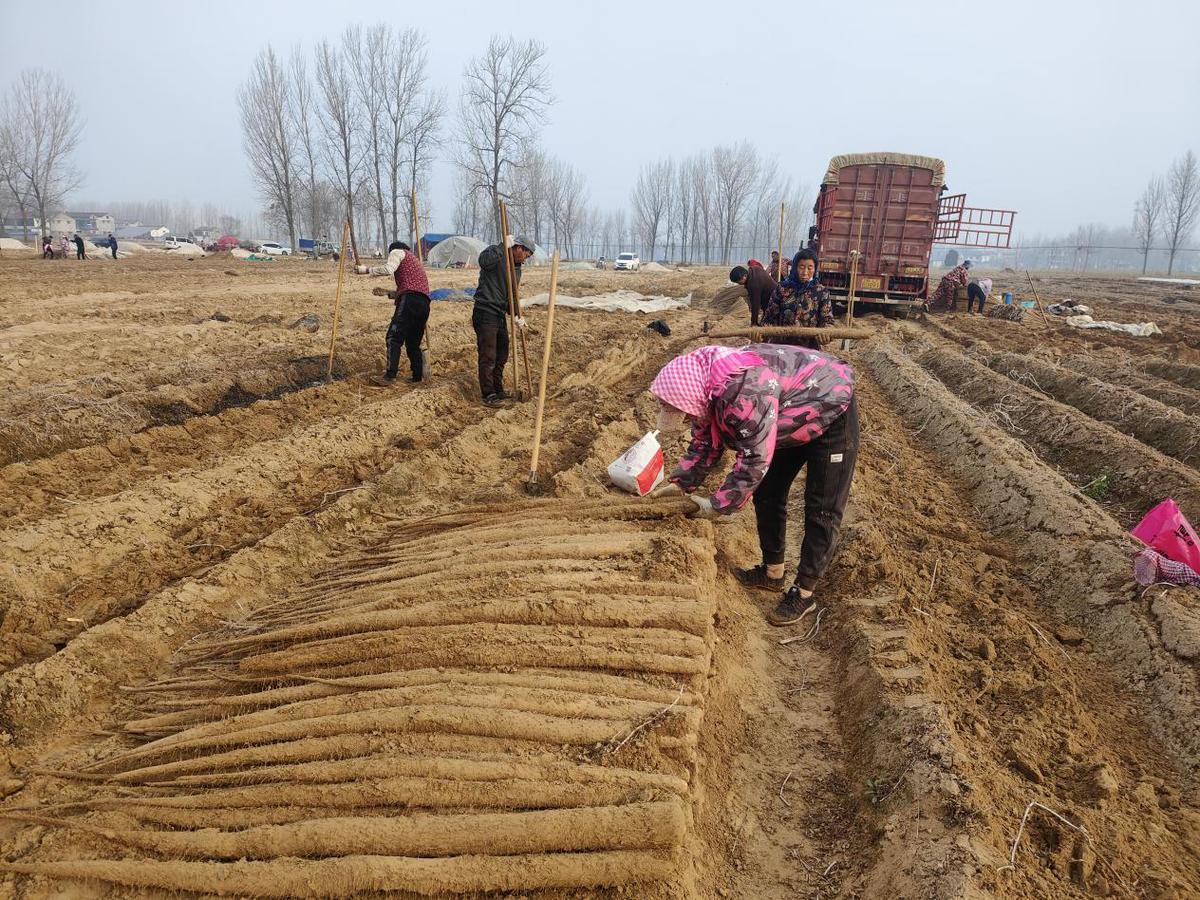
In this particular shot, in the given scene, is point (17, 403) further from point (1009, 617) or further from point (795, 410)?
point (1009, 617)

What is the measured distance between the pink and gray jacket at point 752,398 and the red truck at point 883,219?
470 inches

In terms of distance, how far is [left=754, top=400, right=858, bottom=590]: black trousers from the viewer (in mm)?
3422

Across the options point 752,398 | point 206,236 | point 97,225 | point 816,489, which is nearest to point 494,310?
point 816,489

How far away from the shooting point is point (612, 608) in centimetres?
289

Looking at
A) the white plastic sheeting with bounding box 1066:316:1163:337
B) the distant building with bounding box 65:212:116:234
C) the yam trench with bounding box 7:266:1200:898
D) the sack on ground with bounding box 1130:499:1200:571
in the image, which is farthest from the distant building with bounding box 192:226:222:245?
the sack on ground with bounding box 1130:499:1200:571

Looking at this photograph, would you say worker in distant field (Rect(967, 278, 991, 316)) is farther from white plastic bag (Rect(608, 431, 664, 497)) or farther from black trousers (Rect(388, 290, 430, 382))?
white plastic bag (Rect(608, 431, 664, 497))

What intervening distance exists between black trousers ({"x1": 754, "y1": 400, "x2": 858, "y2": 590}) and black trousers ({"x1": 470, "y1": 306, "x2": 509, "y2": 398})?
14.2 feet

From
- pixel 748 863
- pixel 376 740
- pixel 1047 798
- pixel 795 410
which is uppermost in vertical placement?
pixel 795 410

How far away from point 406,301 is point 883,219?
10.8 metres

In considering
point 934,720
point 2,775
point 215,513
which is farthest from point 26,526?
point 934,720

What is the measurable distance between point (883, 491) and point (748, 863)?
372 centimetres

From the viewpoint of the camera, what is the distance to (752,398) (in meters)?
3.02

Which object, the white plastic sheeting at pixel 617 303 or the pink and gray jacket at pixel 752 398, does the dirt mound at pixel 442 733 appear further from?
the white plastic sheeting at pixel 617 303

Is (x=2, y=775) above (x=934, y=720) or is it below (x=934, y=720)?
below
